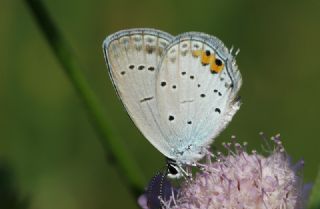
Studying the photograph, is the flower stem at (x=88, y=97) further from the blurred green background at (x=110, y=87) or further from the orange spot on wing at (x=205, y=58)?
the blurred green background at (x=110, y=87)

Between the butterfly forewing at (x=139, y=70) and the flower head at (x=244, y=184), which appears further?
the butterfly forewing at (x=139, y=70)

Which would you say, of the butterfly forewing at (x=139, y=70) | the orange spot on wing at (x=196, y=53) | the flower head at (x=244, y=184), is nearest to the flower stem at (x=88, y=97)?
the butterfly forewing at (x=139, y=70)

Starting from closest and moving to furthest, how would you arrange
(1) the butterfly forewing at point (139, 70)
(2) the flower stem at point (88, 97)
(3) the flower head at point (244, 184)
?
(3) the flower head at point (244, 184)
(1) the butterfly forewing at point (139, 70)
(2) the flower stem at point (88, 97)

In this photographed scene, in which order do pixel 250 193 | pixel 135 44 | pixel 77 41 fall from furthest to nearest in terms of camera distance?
pixel 77 41 < pixel 135 44 < pixel 250 193

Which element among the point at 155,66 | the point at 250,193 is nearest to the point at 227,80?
the point at 155,66

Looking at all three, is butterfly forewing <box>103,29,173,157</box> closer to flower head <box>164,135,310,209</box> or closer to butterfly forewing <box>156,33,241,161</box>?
butterfly forewing <box>156,33,241,161</box>

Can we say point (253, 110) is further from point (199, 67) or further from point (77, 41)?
point (199, 67)

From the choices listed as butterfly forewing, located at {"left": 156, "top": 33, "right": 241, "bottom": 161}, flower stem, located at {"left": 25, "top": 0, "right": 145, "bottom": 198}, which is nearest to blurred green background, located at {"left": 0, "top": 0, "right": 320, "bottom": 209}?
flower stem, located at {"left": 25, "top": 0, "right": 145, "bottom": 198}

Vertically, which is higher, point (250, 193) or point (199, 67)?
point (199, 67)
